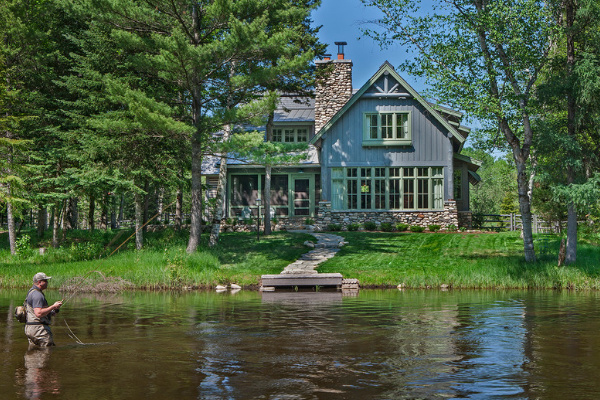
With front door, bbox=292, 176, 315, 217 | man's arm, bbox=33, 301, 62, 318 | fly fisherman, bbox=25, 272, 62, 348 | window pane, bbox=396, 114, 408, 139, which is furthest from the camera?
front door, bbox=292, 176, 315, 217

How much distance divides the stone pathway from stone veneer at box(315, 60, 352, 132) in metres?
8.78

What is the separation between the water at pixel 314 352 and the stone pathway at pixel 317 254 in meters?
5.54

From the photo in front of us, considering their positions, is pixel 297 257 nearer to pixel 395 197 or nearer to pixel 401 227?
pixel 401 227

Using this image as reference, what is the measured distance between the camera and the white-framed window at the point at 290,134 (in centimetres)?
4022

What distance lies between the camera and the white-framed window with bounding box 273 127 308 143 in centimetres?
4022

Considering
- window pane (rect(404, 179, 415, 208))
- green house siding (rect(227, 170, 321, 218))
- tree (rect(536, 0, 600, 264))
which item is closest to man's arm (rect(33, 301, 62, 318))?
tree (rect(536, 0, 600, 264))

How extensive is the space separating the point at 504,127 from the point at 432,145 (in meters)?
10.7

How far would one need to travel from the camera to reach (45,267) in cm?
2425

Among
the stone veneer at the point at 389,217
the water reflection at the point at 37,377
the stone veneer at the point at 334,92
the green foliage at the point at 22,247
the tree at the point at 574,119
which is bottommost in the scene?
the water reflection at the point at 37,377

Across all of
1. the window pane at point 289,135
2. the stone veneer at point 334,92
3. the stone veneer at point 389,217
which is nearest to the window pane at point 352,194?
the stone veneer at point 389,217

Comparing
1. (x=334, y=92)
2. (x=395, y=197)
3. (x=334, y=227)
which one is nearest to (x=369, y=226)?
(x=334, y=227)

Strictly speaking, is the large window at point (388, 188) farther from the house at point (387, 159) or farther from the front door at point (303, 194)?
the front door at point (303, 194)

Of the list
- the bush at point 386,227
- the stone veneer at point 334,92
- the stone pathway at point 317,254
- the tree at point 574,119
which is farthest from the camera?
the stone veneer at point 334,92

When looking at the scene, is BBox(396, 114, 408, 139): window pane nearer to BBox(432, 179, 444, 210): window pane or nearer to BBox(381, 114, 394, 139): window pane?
BBox(381, 114, 394, 139): window pane
